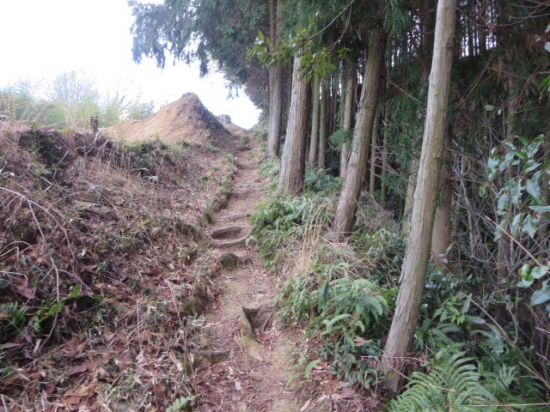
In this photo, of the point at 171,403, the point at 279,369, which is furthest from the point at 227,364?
the point at 171,403

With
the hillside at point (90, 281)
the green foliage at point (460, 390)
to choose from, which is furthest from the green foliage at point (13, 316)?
the green foliage at point (460, 390)

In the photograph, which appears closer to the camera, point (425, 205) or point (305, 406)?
point (425, 205)

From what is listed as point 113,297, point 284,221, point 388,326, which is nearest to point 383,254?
point 388,326

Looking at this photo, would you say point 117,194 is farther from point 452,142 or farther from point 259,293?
point 452,142

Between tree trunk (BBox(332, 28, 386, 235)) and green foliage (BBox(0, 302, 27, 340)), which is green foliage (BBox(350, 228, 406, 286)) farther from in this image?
green foliage (BBox(0, 302, 27, 340))

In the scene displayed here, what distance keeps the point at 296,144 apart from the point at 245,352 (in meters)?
5.05

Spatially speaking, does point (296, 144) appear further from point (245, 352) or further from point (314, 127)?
point (245, 352)

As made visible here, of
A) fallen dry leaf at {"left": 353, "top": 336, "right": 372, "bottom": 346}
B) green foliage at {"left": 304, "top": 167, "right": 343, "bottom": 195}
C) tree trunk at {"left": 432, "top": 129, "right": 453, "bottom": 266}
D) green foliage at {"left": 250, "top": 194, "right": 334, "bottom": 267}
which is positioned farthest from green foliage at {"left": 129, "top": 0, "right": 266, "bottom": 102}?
fallen dry leaf at {"left": 353, "top": 336, "right": 372, "bottom": 346}

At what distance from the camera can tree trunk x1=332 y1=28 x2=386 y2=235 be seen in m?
5.11

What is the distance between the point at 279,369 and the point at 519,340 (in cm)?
222

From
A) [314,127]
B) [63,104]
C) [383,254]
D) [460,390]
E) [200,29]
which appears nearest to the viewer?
[460,390]

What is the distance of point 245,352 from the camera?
355 centimetres

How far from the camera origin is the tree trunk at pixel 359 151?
5.11 metres

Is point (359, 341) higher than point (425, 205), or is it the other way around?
point (425, 205)
